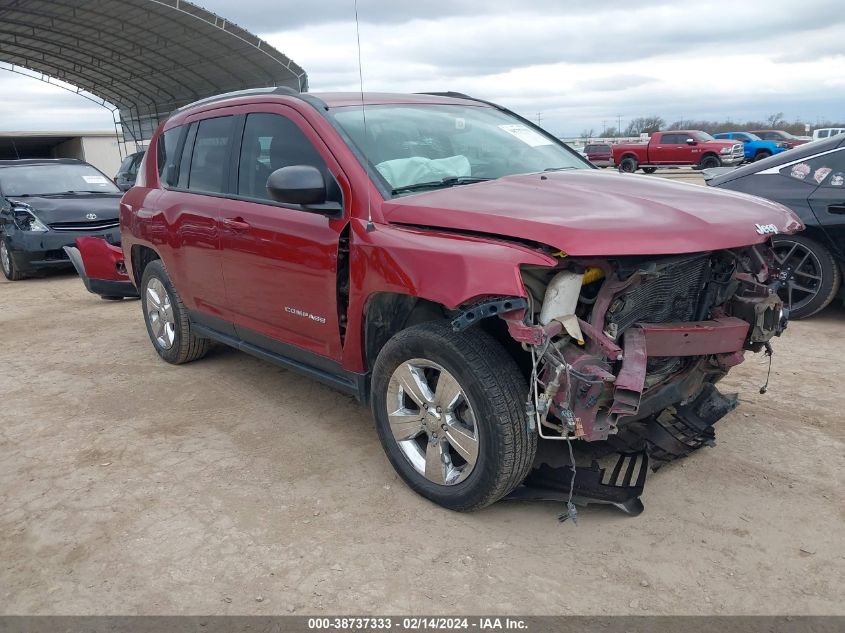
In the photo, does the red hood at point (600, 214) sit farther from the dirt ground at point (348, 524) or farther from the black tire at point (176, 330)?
the black tire at point (176, 330)

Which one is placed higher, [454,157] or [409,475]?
[454,157]

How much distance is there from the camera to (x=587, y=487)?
312 cm

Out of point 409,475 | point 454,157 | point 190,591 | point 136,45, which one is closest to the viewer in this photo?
point 190,591

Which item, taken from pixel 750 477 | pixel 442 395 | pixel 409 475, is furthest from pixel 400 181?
pixel 750 477

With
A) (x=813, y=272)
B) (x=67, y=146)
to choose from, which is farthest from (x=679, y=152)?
Result: (x=813, y=272)

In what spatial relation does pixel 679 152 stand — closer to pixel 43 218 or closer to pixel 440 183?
pixel 43 218

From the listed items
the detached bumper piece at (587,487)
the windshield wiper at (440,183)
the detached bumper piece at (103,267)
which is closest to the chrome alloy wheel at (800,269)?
the detached bumper piece at (587,487)

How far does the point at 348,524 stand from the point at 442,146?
2.00m

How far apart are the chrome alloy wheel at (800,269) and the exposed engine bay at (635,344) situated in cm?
260

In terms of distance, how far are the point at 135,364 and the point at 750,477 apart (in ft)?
14.7

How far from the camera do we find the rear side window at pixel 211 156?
4.35m

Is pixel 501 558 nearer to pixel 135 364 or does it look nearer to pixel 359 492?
pixel 359 492

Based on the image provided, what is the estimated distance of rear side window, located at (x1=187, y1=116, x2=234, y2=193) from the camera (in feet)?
14.3

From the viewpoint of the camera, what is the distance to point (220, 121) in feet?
14.6
